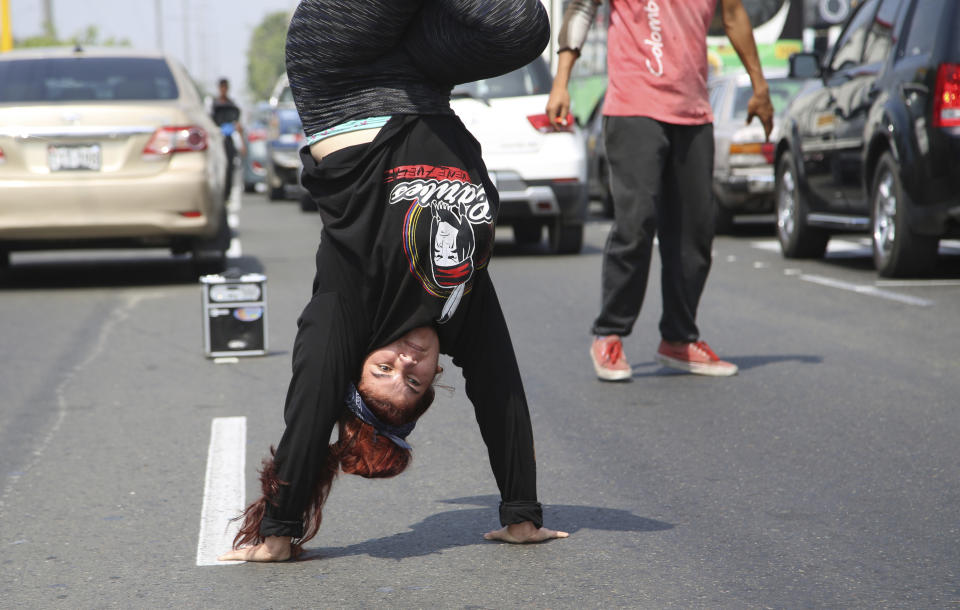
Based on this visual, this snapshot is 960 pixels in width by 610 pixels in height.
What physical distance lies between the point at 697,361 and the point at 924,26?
3952 mm

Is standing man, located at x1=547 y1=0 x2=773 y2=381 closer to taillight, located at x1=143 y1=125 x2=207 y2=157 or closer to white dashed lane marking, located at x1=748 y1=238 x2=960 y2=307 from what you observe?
white dashed lane marking, located at x1=748 y1=238 x2=960 y2=307

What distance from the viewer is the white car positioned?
11.8 m

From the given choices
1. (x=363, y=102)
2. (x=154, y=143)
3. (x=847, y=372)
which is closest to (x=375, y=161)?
(x=363, y=102)

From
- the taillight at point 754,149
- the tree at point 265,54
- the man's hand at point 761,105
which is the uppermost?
the man's hand at point 761,105

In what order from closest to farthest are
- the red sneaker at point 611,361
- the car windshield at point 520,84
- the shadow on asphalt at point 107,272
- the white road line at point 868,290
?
the red sneaker at point 611,361
the white road line at point 868,290
the shadow on asphalt at point 107,272
the car windshield at point 520,84

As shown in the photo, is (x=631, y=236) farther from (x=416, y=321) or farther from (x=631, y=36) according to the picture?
(x=416, y=321)

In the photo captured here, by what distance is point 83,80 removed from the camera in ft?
34.0

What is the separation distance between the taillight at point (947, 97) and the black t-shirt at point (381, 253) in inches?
240

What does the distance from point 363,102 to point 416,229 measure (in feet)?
1.06

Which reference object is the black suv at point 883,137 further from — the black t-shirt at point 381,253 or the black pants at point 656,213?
the black t-shirt at point 381,253

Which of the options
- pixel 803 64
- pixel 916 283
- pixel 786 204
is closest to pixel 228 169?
pixel 786 204

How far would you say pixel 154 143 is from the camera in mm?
9883

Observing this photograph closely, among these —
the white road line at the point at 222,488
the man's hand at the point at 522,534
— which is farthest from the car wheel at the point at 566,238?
the man's hand at the point at 522,534

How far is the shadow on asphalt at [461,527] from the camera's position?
3.75m
